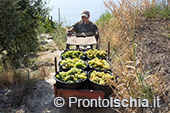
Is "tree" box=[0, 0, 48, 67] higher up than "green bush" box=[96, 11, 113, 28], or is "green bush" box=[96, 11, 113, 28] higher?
"green bush" box=[96, 11, 113, 28]

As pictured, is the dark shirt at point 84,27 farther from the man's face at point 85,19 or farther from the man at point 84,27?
the man's face at point 85,19

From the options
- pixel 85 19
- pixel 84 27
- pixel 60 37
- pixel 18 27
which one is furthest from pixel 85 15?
pixel 60 37

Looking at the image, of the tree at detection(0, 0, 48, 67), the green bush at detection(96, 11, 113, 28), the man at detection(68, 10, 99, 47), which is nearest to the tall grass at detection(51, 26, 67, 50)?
the green bush at detection(96, 11, 113, 28)

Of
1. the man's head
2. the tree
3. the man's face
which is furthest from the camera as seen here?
the man's face

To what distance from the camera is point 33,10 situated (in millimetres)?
4773

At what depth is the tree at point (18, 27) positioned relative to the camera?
3934 mm

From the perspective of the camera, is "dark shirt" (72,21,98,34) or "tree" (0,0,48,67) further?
"dark shirt" (72,21,98,34)

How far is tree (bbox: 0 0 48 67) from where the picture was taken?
155 inches

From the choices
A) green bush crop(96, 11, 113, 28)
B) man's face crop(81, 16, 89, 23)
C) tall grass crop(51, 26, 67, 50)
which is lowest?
tall grass crop(51, 26, 67, 50)

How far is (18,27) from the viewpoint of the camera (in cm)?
411

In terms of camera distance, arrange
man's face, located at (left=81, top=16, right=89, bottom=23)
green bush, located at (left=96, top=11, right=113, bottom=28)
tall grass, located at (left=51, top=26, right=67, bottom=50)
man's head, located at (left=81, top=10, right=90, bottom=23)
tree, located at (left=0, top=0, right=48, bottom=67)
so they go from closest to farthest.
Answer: tree, located at (left=0, top=0, right=48, bottom=67)
man's head, located at (left=81, top=10, right=90, bottom=23)
man's face, located at (left=81, top=16, right=89, bottom=23)
green bush, located at (left=96, top=11, right=113, bottom=28)
tall grass, located at (left=51, top=26, right=67, bottom=50)

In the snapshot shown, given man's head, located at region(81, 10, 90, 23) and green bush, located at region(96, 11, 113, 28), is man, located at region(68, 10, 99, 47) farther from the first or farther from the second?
green bush, located at region(96, 11, 113, 28)

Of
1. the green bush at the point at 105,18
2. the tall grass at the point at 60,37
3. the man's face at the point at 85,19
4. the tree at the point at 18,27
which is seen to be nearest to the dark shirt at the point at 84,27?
the man's face at the point at 85,19

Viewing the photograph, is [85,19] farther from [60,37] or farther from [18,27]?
[60,37]
